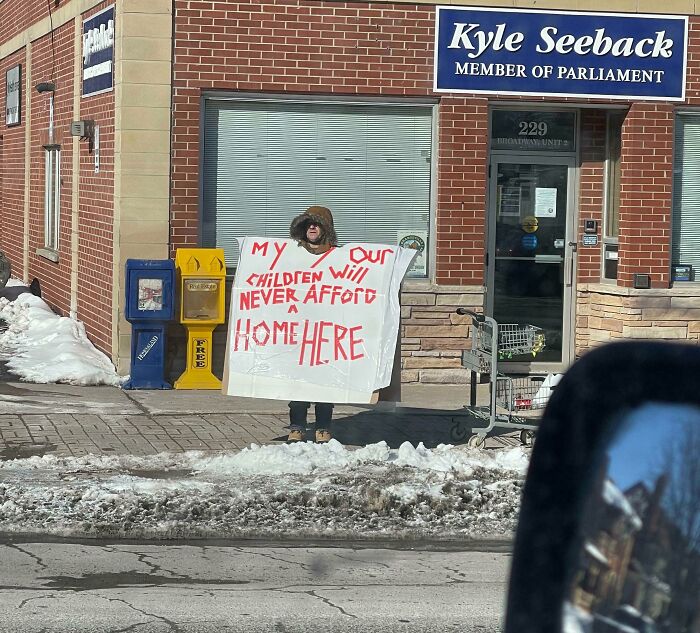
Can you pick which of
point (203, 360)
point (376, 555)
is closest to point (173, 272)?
point (203, 360)

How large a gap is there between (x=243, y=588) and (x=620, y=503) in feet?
16.4

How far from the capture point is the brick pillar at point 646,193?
13758mm

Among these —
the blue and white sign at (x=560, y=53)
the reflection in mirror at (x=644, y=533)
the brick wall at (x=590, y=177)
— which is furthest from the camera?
the brick wall at (x=590, y=177)

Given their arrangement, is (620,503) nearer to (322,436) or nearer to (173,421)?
(322,436)

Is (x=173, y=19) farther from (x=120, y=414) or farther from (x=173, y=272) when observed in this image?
(x=120, y=414)

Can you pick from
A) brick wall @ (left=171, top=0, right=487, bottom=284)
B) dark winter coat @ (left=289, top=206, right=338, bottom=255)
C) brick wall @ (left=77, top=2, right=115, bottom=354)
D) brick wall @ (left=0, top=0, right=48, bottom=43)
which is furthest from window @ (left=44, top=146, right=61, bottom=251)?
dark winter coat @ (left=289, top=206, right=338, bottom=255)

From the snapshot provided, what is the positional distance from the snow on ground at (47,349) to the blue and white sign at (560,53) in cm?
458

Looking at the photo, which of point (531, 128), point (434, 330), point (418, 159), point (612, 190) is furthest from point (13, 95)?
point (612, 190)

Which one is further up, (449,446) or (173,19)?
(173,19)

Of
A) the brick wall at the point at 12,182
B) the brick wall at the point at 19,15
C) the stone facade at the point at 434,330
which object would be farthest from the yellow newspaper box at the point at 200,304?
the brick wall at the point at 12,182

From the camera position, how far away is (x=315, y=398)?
988cm

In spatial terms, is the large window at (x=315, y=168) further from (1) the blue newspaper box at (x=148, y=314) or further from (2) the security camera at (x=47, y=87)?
(2) the security camera at (x=47, y=87)

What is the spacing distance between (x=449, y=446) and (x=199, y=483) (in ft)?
7.15

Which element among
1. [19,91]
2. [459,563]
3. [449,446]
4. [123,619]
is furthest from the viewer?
[19,91]
